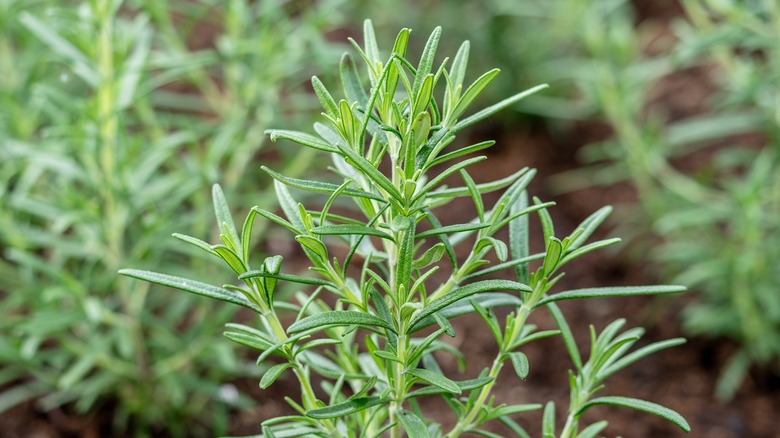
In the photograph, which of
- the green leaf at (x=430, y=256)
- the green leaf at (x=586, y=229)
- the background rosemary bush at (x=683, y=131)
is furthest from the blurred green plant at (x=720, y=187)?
the green leaf at (x=430, y=256)

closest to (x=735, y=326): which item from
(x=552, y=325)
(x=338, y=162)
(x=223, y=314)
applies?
(x=552, y=325)

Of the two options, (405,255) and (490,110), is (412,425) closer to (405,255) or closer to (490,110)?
(405,255)

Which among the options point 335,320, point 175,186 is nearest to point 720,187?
point 175,186

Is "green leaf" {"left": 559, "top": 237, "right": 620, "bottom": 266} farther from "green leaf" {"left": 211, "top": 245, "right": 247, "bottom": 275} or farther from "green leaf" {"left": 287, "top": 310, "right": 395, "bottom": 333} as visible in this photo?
"green leaf" {"left": 211, "top": 245, "right": 247, "bottom": 275}

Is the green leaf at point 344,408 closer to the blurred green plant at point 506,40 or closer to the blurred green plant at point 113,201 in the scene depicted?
the blurred green plant at point 113,201

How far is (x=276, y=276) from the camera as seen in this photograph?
39.8 inches

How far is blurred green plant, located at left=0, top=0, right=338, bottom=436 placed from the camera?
1.87 m

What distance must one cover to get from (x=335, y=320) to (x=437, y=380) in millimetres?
159

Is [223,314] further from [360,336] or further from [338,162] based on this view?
[338,162]

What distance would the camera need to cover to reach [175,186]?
1.98 metres

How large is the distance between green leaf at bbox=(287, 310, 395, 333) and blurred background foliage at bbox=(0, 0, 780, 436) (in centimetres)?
94

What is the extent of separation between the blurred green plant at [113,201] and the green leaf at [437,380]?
0.94 m

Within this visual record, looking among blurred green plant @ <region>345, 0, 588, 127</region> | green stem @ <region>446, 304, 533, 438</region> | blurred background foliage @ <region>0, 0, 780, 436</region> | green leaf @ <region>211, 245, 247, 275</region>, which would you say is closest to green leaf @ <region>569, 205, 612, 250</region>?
green stem @ <region>446, 304, 533, 438</region>

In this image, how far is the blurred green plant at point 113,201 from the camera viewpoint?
1.87 meters
